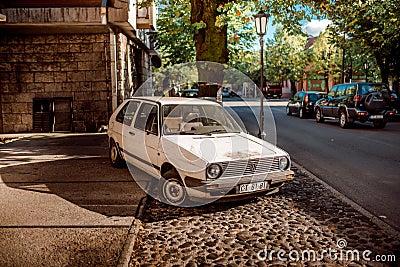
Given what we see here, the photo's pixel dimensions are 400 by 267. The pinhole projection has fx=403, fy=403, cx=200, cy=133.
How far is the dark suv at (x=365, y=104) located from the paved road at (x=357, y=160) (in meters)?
0.51

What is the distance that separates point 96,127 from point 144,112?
9312mm

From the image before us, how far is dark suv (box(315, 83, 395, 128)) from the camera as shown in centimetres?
1652

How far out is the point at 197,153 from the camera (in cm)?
587

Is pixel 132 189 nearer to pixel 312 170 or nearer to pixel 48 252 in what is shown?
pixel 48 252

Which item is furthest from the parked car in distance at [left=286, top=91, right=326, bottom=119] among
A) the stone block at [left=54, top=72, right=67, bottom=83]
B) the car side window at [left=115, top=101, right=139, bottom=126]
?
the car side window at [left=115, top=101, right=139, bottom=126]

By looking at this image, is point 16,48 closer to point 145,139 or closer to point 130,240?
point 145,139

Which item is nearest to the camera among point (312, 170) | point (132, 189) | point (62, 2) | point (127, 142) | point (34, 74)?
point (132, 189)

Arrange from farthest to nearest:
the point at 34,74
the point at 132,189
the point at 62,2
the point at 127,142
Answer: the point at 34,74 < the point at 62,2 < the point at 127,142 < the point at 132,189

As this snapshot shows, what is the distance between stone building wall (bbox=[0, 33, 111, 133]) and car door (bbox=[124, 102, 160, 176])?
8.72 m

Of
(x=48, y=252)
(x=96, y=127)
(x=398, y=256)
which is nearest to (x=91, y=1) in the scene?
(x=96, y=127)

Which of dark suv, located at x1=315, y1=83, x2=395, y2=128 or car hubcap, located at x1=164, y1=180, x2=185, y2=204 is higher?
dark suv, located at x1=315, y1=83, x2=395, y2=128

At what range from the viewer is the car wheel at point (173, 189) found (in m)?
6.06

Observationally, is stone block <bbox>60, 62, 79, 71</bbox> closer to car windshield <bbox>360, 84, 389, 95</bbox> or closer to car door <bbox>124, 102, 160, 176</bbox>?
car door <bbox>124, 102, 160, 176</bbox>

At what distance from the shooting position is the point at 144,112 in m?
7.48
